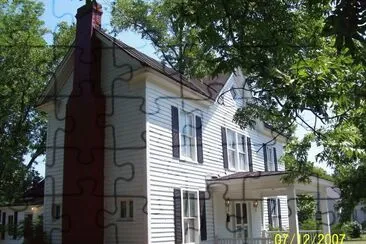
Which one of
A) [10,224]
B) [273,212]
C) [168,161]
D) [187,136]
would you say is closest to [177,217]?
[168,161]

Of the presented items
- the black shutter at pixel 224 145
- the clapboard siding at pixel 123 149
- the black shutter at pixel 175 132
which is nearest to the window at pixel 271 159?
the black shutter at pixel 224 145

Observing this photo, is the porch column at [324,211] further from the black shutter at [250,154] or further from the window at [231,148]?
the window at [231,148]

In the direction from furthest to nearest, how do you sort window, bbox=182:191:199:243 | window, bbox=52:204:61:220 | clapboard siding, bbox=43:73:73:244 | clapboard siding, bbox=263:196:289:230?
clapboard siding, bbox=263:196:289:230, clapboard siding, bbox=43:73:73:244, window, bbox=52:204:61:220, window, bbox=182:191:199:243

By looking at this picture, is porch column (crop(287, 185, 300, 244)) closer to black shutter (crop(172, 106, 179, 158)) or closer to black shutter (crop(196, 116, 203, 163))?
black shutter (crop(196, 116, 203, 163))

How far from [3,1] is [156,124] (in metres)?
14.0

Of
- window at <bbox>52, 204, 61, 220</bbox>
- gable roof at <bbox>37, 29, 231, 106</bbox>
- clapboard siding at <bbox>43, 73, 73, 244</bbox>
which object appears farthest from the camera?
clapboard siding at <bbox>43, 73, 73, 244</bbox>

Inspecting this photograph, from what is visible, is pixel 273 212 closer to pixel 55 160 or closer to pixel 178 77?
pixel 178 77

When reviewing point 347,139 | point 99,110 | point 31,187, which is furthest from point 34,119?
point 347,139

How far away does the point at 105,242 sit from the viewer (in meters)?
14.5

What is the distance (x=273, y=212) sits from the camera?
74.4 ft

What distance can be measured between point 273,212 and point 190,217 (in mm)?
8058

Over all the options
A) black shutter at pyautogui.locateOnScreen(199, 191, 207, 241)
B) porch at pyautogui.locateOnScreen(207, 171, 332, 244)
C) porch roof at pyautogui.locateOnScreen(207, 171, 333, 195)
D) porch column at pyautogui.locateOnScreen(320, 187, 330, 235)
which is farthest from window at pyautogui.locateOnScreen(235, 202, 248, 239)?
porch column at pyautogui.locateOnScreen(320, 187, 330, 235)

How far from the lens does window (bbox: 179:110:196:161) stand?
642 inches

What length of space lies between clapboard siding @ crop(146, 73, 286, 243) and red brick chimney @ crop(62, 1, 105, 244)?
168 centimetres
